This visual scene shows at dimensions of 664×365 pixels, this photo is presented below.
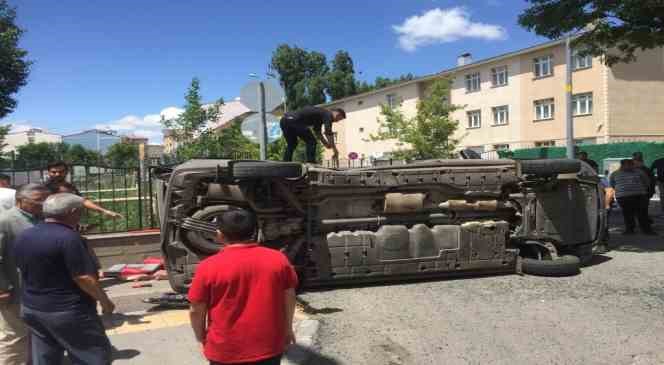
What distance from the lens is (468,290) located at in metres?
5.88

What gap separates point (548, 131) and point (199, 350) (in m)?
30.1

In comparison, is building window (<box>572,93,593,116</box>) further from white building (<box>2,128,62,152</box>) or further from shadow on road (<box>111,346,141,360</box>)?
white building (<box>2,128,62,152</box>)

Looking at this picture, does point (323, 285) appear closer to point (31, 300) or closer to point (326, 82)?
point (31, 300)

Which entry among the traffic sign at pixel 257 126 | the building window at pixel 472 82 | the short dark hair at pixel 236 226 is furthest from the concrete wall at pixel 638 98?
the short dark hair at pixel 236 226

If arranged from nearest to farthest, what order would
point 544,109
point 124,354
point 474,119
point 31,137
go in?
point 124,354, point 544,109, point 474,119, point 31,137

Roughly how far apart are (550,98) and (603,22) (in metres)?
23.0

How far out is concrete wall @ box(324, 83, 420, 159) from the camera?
128ft

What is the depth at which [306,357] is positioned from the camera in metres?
4.03

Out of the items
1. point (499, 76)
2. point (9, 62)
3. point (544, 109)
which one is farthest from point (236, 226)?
point (499, 76)

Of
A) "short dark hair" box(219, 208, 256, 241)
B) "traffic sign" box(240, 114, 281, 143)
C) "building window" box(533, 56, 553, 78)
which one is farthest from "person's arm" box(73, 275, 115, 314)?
"building window" box(533, 56, 553, 78)

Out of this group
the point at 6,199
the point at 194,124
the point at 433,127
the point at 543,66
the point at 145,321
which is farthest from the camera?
the point at 543,66

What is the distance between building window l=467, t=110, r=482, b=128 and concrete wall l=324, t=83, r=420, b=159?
172 inches

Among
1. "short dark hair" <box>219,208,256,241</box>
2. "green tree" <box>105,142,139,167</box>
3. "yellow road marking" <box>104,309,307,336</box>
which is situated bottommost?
"yellow road marking" <box>104,309,307,336</box>

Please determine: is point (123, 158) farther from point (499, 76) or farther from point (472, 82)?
point (472, 82)
